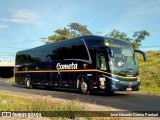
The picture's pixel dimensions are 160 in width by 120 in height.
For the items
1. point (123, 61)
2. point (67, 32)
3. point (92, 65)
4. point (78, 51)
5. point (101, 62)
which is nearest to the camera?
point (123, 61)

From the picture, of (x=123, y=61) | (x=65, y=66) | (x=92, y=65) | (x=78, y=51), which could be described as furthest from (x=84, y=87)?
(x=123, y=61)

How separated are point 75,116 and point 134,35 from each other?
178ft

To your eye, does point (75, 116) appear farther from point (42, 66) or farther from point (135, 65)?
point (42, 66)

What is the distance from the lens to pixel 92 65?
1917cm

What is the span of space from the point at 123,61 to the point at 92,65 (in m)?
1.92

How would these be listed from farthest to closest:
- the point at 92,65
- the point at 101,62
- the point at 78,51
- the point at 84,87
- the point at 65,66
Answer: the point at 65,66, the point at 78,51, the point at 84,87, the point at 92,65, the point at 101,62

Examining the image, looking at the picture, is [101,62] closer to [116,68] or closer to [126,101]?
[116,68]

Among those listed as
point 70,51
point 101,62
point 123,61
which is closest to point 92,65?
point 101,62

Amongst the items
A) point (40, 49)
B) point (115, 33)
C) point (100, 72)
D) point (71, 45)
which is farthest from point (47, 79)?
point (115, 33)

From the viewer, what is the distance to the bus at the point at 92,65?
18.2 meters

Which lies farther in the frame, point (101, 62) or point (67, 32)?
point (67, 32)

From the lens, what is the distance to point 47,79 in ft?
82.8

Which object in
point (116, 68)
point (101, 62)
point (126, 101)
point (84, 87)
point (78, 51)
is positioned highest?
point (78, 51)

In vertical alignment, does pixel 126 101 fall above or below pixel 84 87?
below
